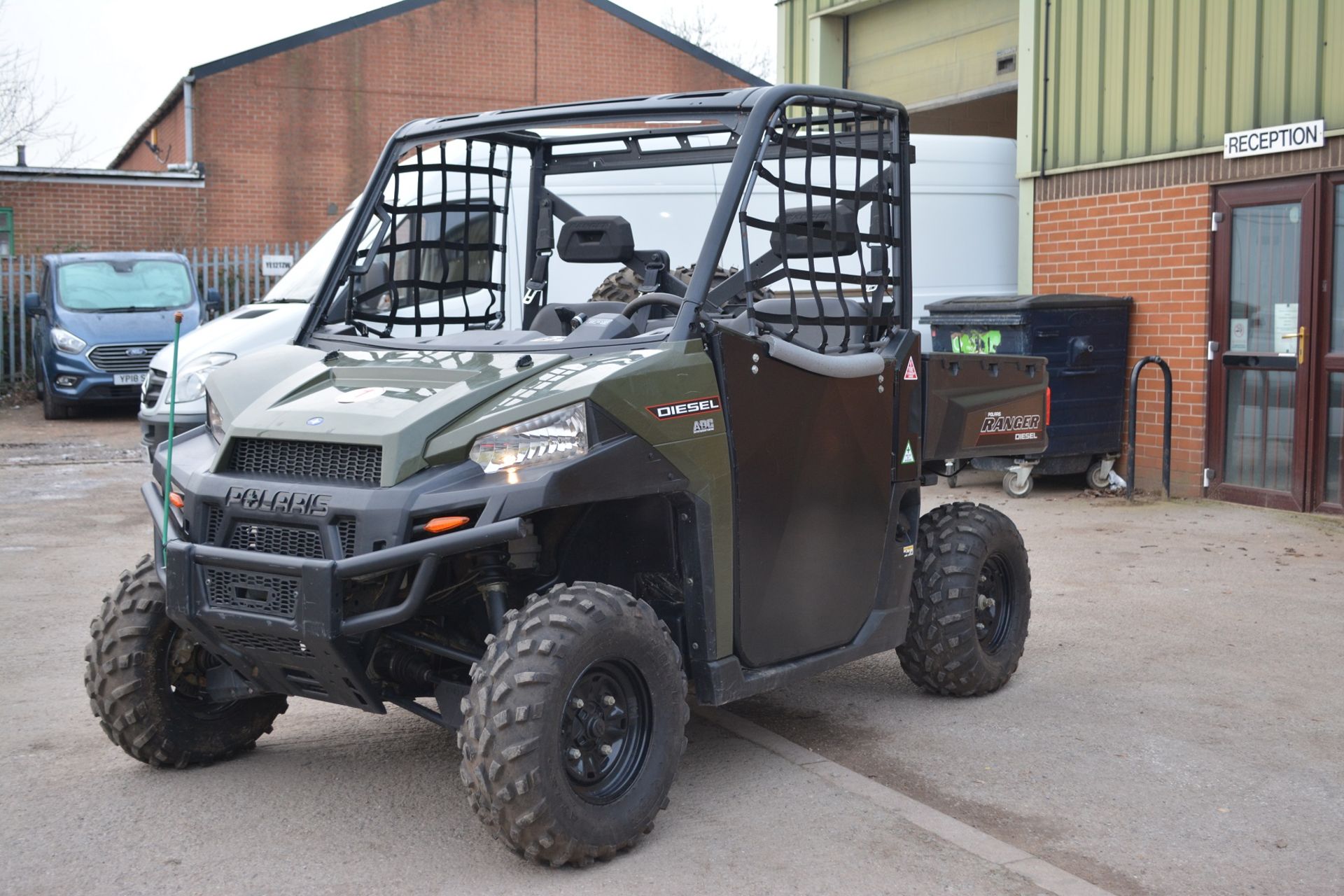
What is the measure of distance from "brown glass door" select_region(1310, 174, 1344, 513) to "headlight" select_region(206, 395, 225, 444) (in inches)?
312

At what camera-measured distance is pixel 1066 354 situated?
10977mm

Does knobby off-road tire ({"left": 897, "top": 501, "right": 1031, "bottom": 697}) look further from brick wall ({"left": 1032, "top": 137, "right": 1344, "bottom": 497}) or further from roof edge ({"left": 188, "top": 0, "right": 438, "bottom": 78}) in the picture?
roof edge ({"left": 188, "top": 0, "right": 438, "bottom": 78})

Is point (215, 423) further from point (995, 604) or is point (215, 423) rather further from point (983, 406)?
point (995, 604)

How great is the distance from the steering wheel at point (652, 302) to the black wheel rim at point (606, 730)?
115cm

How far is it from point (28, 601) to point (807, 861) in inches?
200

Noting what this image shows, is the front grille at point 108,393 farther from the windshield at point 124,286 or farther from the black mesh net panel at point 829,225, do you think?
the black mesh net panel at point 829,225

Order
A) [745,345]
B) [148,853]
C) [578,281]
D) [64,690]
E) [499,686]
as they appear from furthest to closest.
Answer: [578,281]
[64,690]
[745,345]
[148,853]
[499,686]

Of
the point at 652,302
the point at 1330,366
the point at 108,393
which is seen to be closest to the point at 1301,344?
the point at 1330,366

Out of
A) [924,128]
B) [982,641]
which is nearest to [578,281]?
[982,641]

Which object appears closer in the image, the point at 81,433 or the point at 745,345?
the point at 745,345

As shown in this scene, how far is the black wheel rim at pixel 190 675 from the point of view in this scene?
4652 mm

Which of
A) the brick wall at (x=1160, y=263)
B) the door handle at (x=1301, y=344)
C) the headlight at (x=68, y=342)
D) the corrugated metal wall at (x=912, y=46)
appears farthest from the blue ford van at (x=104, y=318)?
the door handle at (x=1301, y=344)

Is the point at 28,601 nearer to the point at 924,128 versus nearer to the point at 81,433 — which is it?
the point at 81,433

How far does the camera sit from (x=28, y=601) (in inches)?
294
